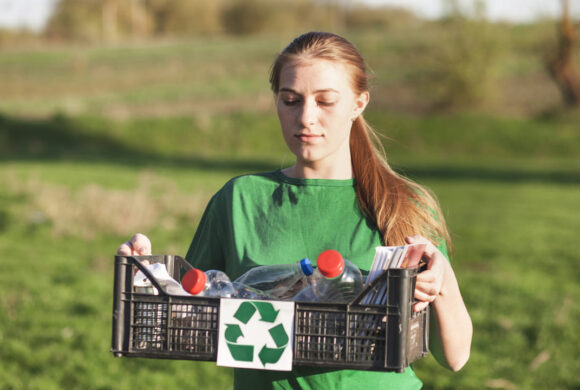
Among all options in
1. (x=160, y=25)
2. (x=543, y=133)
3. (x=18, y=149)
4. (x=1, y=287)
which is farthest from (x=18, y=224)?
(x=160, y=25)

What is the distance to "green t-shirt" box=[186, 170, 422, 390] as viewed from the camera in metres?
2.89

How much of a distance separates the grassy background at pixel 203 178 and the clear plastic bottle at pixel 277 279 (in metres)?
0.91

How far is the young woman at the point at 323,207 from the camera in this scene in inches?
113

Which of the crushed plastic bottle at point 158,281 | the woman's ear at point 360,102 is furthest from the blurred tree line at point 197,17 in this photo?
the crushed plastic bottle at point 158,281

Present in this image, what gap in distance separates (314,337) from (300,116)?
810 millimetres

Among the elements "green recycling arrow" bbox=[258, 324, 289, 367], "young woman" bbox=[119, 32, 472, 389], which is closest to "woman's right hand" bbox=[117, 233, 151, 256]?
"young woman" bbox=[119, 32, 472, 389]

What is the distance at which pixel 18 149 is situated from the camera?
108 feet

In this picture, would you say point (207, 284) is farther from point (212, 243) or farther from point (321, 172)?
point (321, 172)

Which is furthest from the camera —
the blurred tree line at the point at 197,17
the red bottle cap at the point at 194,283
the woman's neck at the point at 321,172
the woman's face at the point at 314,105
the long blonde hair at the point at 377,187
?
the blurred tree line at the point at 197,17

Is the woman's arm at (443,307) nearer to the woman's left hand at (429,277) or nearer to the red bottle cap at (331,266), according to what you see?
the woman's left hand at (429,277)

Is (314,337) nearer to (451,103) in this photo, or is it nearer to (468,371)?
(468,371)

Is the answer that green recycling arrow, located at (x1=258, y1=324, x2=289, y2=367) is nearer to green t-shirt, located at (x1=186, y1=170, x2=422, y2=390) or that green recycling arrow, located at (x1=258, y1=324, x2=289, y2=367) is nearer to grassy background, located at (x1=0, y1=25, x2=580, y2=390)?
green t-shirt, located at (x1=186, y1=170, x2=422, y2=390)

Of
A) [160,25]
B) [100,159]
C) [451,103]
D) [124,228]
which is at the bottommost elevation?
[124,228]

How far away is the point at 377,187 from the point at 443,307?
0.52 m
